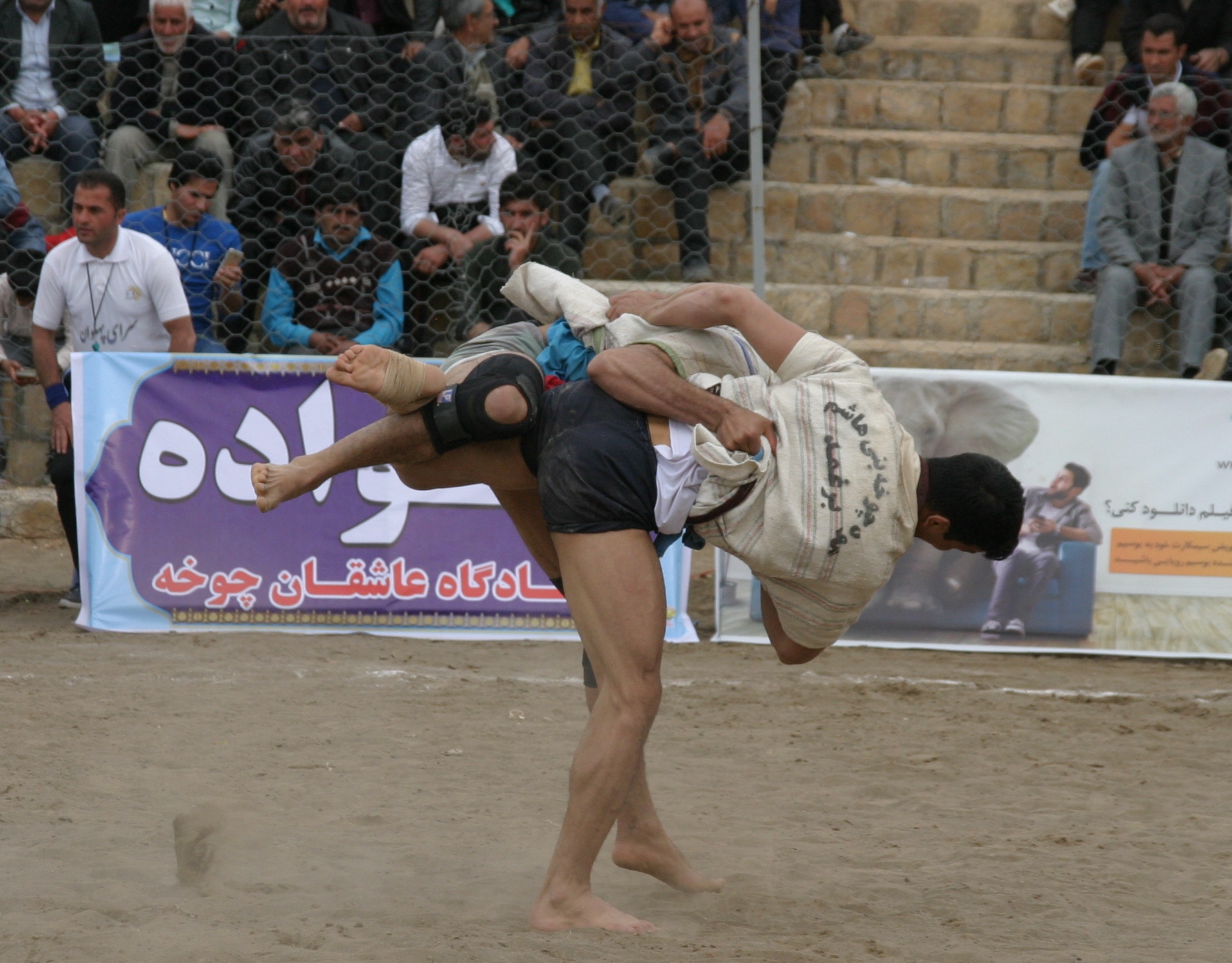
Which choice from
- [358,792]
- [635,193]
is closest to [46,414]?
[635,193]

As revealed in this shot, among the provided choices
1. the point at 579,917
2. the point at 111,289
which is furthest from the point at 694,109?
the point at 579,917

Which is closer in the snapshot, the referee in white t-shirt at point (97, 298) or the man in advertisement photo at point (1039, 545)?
the man in advertisement photo at point (1039, 545)

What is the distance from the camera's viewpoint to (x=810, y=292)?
7863 mm

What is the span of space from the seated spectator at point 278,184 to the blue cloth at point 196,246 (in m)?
0.18

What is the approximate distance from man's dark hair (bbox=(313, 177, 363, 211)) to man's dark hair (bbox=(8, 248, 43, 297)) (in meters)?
1.39

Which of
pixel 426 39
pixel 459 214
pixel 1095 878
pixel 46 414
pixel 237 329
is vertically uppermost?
pixel 426 39

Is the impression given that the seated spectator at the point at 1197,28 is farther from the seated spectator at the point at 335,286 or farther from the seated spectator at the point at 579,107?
the seated spectator at the point at 335,286

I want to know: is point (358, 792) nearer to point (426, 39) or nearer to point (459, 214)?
point (459, 214)

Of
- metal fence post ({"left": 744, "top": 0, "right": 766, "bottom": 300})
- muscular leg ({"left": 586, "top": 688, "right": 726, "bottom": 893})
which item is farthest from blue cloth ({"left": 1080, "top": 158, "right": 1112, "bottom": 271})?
muscular leg ({"left": 586, "top": 688, "right": 726, "bottom": 893})

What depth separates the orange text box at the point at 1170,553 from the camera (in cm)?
589

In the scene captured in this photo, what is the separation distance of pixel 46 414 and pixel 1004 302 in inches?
213

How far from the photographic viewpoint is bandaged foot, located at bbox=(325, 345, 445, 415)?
2.99 meters

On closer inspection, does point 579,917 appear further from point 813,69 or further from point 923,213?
point 813,69

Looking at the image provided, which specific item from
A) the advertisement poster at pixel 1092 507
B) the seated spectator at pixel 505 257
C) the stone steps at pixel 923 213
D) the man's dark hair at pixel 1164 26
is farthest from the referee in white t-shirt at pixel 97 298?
the man's dark hair at pixel 1164 26
